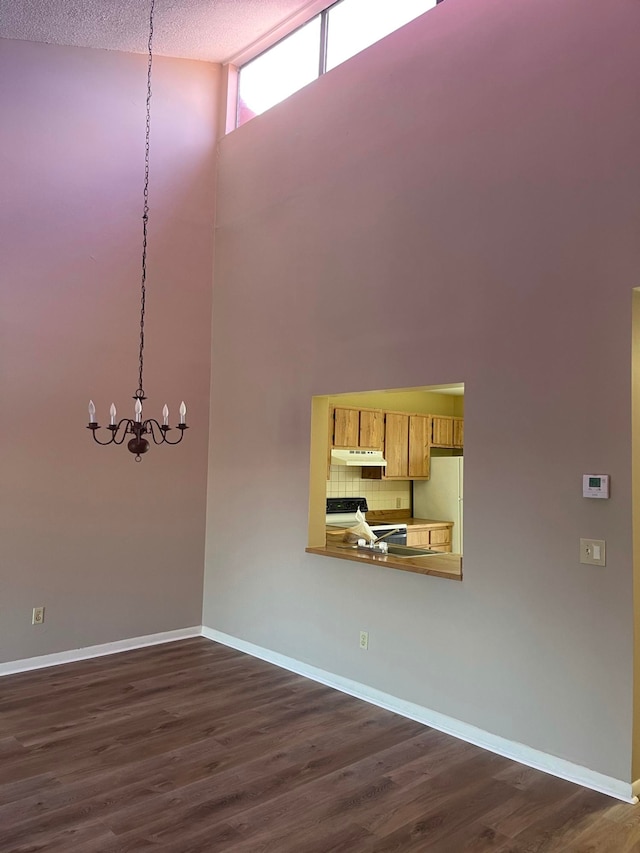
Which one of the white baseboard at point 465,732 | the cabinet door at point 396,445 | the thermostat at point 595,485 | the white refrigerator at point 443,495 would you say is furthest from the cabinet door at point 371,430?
the thermostat at point 595,485

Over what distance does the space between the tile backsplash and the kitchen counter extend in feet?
5.75

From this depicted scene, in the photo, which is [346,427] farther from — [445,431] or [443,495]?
[445,431]

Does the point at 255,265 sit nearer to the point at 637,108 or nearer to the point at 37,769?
the point at 637,108

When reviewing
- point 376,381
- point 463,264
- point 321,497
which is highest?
point 463,264

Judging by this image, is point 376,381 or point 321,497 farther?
point 321,497

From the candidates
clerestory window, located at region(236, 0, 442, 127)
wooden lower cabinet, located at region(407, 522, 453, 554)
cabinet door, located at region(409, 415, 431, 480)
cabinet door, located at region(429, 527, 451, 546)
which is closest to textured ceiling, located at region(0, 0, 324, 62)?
clerestory window, located at region(236, 0, 442, 127)

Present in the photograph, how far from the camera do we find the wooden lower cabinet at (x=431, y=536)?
21.6 ft

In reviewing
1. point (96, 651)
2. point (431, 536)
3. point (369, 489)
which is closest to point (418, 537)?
point (431, 536)

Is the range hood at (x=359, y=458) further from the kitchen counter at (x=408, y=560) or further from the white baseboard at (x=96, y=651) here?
the white baseboard at (x=96, y=651)

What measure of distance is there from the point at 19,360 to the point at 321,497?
2365mm

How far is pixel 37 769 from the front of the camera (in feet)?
10.3

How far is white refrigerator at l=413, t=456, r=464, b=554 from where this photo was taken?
6.82 metres

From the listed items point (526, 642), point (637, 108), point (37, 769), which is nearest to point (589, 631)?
point (526, 642)

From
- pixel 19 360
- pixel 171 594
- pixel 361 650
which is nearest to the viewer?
pixel 361 650
